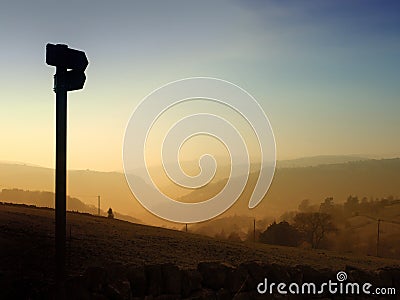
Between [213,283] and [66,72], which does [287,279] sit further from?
[66,72]

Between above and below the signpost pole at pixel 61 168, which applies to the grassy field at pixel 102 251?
below

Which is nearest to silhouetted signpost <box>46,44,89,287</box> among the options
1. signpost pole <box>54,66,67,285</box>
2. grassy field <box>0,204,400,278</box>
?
signpost pole <box>54,66,67,285</box>

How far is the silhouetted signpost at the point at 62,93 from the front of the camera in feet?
23.0

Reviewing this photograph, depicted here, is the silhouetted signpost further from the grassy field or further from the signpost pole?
the grassy field

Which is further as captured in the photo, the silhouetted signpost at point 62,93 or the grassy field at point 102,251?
the grassy field at point 102,251

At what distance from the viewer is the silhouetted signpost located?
7004 mm

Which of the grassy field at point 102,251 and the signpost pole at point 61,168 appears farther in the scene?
the grassy field at point 102,251

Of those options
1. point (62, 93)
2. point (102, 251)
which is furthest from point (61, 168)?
point (102, 251)

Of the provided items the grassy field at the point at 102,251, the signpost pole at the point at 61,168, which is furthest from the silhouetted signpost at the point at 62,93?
the grassy field at the point at 102,251

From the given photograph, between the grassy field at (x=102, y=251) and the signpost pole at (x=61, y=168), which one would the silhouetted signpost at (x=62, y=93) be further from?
the grassy field at (x=102, y=251)

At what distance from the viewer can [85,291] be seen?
281 inches

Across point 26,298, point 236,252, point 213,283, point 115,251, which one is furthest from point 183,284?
point 236,252

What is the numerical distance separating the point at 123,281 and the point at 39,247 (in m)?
6.36

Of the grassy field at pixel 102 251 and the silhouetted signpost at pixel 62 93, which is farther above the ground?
the silhouetted signpost at pixel 62 93
